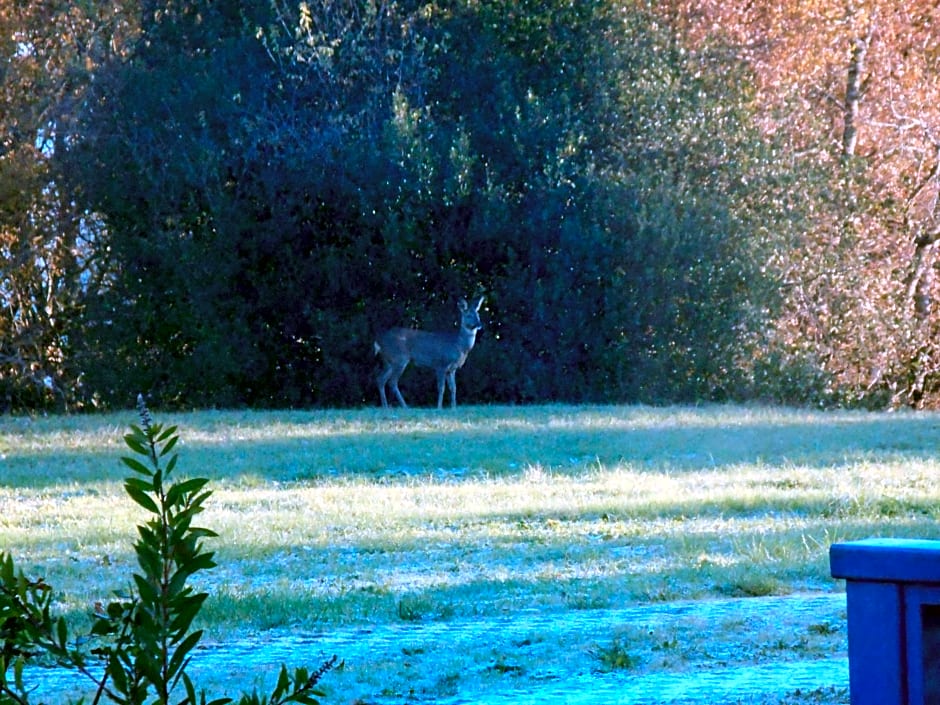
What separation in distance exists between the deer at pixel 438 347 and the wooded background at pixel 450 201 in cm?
138

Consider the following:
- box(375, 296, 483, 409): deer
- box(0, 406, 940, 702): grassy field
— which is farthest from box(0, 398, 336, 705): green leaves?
box(375, 296, 483, 409): deer

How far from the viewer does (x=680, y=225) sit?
936 inches

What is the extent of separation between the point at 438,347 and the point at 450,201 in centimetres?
245

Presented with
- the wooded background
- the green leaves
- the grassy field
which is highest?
the wooded background

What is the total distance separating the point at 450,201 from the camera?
76.7 feet

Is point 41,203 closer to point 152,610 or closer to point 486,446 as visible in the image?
point 486,446

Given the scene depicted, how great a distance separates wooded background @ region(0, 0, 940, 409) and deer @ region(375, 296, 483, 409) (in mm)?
1380

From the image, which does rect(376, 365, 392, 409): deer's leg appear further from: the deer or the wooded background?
the wooded background

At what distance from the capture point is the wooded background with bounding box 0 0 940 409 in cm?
2373

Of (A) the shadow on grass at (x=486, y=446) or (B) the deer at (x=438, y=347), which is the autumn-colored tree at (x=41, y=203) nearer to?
(B) the deer at (x=438, y=347)

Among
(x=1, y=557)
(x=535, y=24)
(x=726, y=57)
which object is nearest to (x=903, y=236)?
(x=726, y=57)

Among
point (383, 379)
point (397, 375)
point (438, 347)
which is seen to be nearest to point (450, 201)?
point (438, 347)

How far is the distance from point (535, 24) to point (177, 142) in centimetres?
612

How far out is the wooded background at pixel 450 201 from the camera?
23734 mm
